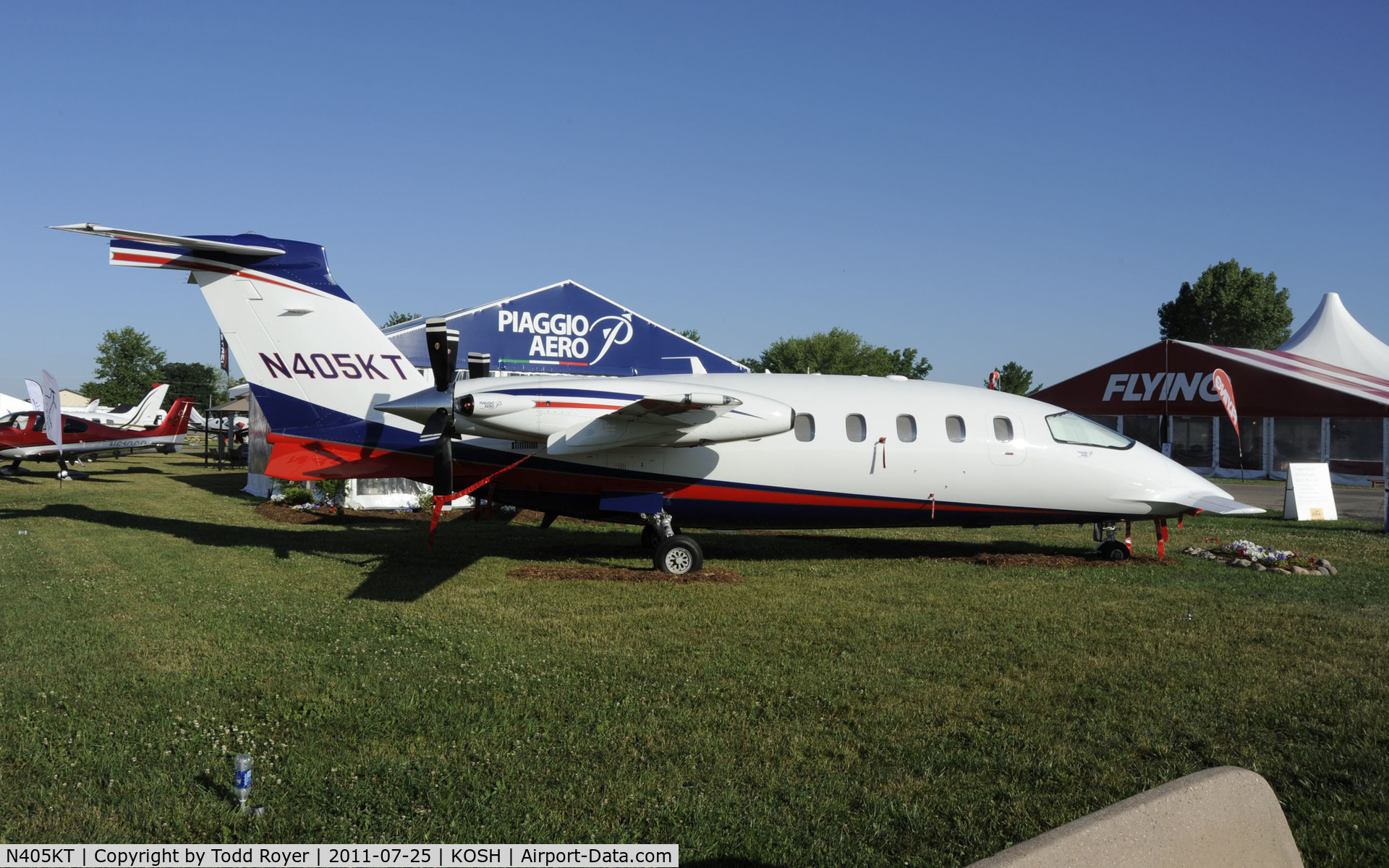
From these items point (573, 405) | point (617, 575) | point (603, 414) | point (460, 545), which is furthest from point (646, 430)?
point (460, 545)

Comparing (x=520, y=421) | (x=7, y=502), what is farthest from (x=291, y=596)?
(x=7, y=502)

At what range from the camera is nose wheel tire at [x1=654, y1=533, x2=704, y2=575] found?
44.7 ft

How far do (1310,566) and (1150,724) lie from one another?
9.64 meters

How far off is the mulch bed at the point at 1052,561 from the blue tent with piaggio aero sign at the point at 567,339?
1072 centimetres

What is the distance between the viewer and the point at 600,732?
6504mm

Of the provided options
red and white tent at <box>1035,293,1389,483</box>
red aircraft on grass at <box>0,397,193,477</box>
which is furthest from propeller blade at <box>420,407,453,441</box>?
red and white tent at <box>1035,293,1389,483</box>

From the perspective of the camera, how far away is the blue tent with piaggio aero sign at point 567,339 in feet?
77.2

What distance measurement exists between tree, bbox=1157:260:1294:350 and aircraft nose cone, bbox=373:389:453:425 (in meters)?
76.1

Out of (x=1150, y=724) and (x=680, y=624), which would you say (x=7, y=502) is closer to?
(x=680, y=624)

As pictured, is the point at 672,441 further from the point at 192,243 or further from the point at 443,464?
the point at 192,243

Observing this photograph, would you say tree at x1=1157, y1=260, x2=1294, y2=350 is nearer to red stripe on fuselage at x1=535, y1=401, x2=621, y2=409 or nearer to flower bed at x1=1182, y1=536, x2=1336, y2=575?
flower bed at x1=1182, y1=536, x2=1336, y2=575

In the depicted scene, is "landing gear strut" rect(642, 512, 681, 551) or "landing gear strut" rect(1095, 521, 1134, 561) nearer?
"landing gear strut" rect(642, 512, 681, 551)

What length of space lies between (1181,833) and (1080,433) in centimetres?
1305

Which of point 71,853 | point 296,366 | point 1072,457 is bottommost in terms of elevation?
point 71,853
